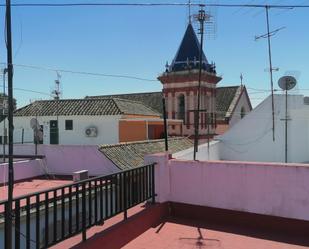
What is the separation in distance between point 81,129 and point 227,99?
1471 centimetres

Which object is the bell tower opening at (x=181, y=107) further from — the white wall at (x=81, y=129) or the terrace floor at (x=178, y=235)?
the terrace floor at (x=178, y=235)

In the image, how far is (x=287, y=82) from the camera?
482 inches

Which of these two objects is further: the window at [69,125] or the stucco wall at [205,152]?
the window at [69,125]

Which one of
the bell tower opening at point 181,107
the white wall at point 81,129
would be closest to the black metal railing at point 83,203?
the white wall at point 81,129

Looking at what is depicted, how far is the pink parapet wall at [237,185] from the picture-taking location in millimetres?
5520

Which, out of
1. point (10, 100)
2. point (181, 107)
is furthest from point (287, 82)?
point (181, 107)

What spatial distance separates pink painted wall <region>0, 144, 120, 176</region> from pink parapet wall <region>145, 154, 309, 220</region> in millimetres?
7814

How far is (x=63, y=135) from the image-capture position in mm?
23781

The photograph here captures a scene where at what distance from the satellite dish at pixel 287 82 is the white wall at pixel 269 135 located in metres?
1.10

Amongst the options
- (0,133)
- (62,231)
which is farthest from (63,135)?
(62,231)

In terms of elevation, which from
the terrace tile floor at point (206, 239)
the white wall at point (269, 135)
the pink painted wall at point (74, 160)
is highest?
the white wall at point (269, 135)

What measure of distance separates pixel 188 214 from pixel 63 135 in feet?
60.6

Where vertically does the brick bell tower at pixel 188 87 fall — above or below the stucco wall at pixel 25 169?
above

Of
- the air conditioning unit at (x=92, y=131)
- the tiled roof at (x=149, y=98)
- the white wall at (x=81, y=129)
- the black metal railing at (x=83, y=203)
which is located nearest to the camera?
the black metal railing at (x=83, y=203)
